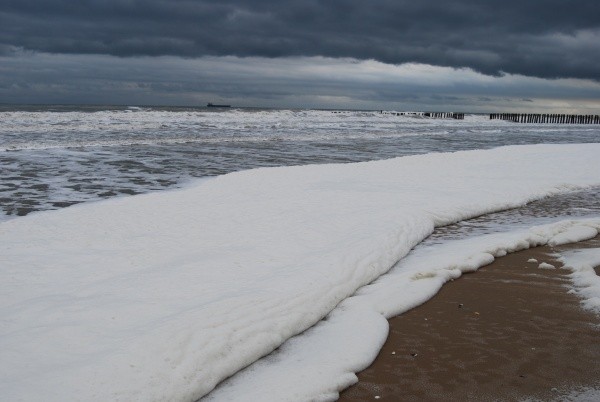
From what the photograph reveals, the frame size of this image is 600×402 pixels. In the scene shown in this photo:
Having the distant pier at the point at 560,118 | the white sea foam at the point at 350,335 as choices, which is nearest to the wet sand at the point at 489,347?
the white sea foam at the point at 350,335

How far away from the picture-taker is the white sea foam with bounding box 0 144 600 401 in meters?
3.35

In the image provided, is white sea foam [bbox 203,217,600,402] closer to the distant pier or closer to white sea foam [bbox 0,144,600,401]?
white sea foam [bbox 0,144,600,401]

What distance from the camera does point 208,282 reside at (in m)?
4.90

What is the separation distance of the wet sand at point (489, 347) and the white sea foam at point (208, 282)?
0.66ft

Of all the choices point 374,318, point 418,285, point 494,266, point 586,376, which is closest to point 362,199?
point 494,266

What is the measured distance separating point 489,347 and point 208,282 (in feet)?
7.98

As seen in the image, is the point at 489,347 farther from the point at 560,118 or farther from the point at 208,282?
the point at 560,118

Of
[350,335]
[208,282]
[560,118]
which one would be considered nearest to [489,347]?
[350,335]

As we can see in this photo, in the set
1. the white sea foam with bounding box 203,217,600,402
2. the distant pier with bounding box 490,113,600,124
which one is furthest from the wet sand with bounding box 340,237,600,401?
the distant pier with bounding box 490,113,600,124

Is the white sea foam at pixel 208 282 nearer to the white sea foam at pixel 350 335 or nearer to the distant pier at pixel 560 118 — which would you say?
the white sea foam at pixel 350 335

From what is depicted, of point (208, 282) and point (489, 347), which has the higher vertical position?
point (208, 282)

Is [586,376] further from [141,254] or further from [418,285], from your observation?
[141,254]

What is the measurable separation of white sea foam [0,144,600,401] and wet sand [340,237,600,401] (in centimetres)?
20

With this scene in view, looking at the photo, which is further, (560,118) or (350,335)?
(560,118)
